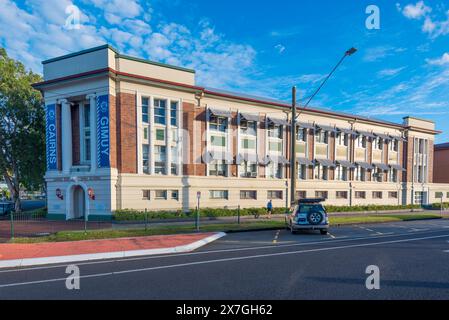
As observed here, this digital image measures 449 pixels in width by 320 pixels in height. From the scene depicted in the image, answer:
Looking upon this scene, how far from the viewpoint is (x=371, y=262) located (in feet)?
24.7

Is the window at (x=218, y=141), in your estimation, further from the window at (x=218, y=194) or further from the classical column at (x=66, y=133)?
the classical column at (x=66, y=133)

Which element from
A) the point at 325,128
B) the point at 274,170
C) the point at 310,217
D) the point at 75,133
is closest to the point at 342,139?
the point at 325,128

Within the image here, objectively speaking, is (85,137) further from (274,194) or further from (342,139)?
(342,139)

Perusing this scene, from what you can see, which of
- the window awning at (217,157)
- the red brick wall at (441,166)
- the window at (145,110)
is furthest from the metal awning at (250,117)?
the red brick wall at (441,166)

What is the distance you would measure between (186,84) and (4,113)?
17.5 m

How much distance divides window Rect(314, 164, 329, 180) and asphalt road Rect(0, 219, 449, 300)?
2083 centimetres

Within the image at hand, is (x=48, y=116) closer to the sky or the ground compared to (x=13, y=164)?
closer to the sky

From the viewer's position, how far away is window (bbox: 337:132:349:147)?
31844mm

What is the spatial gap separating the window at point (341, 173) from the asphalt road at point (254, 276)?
74.9 feet

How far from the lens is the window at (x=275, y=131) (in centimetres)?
2761

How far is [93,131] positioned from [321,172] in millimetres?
25344

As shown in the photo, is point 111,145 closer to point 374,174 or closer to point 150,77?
point 150,77

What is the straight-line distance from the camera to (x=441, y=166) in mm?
44125
